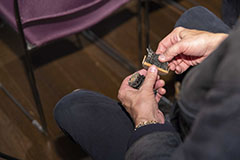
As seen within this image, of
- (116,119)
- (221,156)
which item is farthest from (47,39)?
(221,156)

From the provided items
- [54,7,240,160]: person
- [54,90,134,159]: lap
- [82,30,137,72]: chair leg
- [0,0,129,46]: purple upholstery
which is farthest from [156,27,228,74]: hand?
[82,30,137,72]: chair leg

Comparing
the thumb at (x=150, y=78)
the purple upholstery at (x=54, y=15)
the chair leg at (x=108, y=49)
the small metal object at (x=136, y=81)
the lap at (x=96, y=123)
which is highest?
the purple upholstery at (x=54, y=15)

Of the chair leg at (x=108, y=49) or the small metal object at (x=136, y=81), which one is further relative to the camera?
the chair leg at (x=108, y=49)

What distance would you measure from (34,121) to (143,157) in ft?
3.10

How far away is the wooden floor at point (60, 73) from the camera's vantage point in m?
1.54

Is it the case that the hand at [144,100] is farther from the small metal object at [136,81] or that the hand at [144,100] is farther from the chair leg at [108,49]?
the chair leg at [108,49]

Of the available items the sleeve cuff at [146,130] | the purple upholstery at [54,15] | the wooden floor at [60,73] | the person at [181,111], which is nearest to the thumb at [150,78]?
the person at [181,111]

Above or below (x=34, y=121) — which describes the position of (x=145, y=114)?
above

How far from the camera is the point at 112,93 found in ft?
5.65

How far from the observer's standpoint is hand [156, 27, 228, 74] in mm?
970

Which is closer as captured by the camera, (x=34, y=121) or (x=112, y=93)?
(x=34, y=121)

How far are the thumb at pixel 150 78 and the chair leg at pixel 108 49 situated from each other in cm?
84

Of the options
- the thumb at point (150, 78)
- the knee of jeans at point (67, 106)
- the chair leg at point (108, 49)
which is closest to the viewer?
the thumb at point (150, 78)

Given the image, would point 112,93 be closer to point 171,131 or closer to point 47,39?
point 47,39
